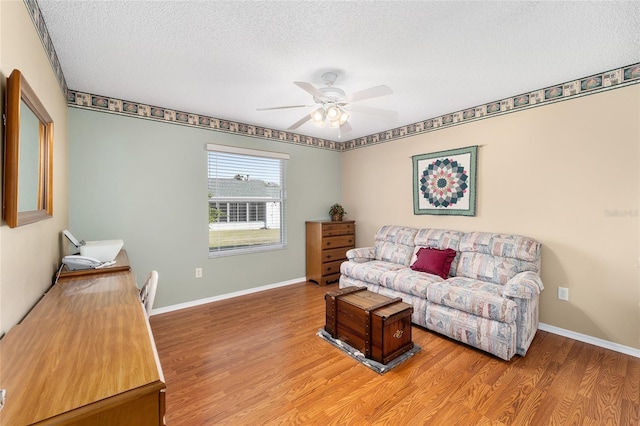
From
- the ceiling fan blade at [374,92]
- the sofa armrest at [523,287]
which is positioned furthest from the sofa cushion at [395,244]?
the ceiling fan blade at [374,92]

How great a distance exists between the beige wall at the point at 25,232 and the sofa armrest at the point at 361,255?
9.97ft

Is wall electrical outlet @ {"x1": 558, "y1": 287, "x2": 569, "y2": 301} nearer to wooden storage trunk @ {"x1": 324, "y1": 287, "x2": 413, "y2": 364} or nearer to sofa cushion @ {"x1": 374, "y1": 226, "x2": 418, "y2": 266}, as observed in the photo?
sofa cushion @ {"x1": 374, "y1": 226, "x2": 418, "y2": 266}

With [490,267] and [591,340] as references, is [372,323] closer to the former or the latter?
[490,267]

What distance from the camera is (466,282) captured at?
9.56 feet

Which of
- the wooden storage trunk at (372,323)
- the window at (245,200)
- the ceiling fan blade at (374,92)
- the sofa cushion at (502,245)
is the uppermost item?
the ceiling fan blade at (374,92)

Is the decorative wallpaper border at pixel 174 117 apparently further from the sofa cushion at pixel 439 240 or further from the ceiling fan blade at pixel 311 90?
the sofa cushion at pixel 439 240

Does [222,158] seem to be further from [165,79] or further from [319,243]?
[319,243]

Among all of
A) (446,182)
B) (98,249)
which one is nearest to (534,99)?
(446,182)

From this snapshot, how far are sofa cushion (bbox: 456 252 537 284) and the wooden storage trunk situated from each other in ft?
3.51

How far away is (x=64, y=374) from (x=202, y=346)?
1857mm

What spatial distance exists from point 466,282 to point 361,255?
142 cm

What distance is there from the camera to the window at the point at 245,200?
12.6 ft

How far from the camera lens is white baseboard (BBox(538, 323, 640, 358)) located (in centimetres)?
244

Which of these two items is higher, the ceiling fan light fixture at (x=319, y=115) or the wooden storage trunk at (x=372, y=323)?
the ceiling fan light fixture at (x=319, y=115)
